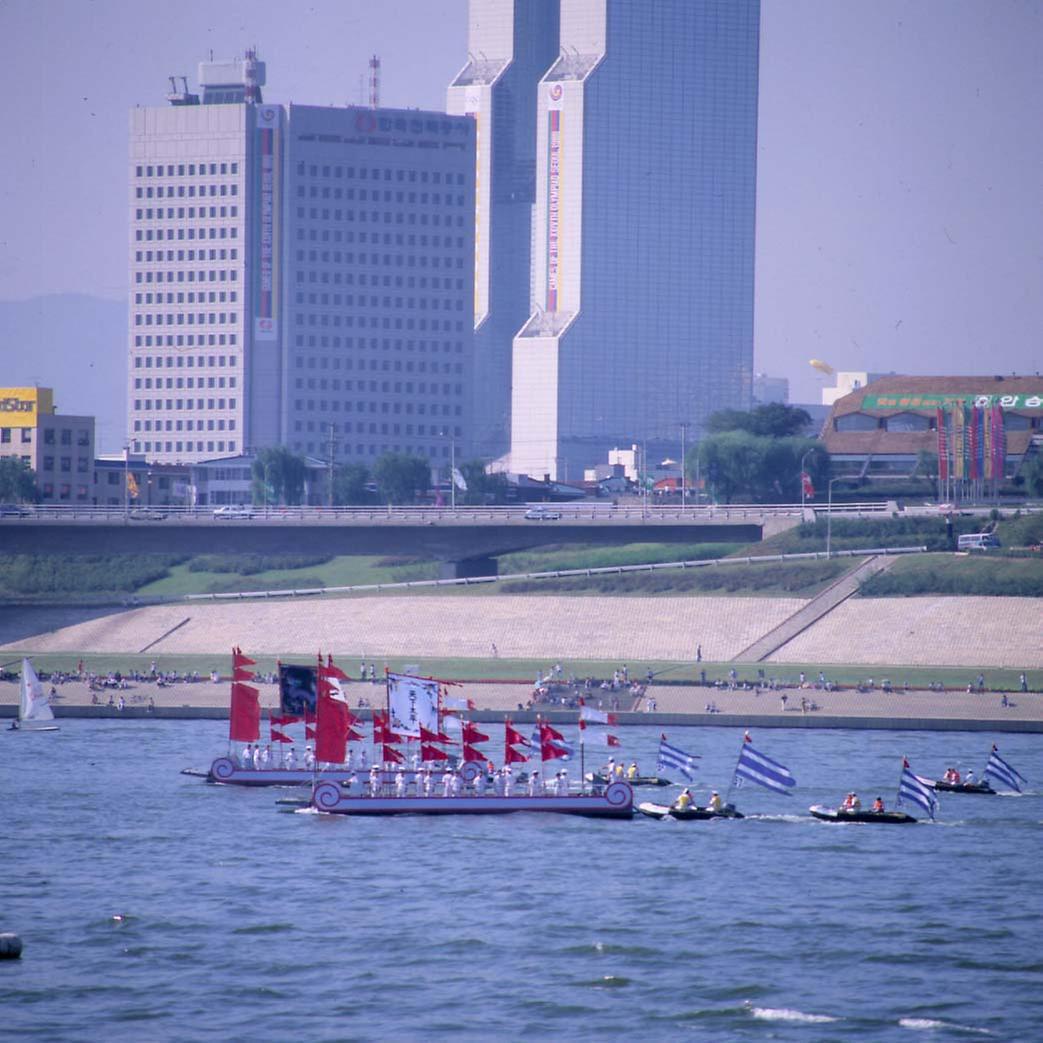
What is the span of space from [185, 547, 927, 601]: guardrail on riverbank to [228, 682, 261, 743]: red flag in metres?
69.1

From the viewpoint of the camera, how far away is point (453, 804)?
260 ft

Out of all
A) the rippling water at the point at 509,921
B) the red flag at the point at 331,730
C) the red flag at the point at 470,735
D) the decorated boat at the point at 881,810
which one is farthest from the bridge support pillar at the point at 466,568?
the decorated boat at the point at 881,810

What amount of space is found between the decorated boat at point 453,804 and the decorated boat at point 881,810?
8.00 metres

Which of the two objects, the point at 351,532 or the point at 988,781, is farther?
the point at 351,532

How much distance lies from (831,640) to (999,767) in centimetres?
4993

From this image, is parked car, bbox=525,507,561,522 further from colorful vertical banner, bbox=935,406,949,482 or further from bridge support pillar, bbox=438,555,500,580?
colorful vertical banner, bbox=935,406,949,482

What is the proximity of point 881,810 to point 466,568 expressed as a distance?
272ft

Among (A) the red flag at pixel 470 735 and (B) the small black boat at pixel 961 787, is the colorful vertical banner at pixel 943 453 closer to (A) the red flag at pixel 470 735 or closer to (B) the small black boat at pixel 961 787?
(B) the small black boat at pixel 961 787

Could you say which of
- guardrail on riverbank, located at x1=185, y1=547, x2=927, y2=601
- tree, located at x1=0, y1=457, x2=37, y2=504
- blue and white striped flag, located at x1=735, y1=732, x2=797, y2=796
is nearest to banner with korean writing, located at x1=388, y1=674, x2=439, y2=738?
blue and white striped flag, located at x1=735, y1=732, x2=797, y2=796

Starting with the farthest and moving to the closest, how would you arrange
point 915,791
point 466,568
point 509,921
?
point 466,568, point 915,791, point 509,921

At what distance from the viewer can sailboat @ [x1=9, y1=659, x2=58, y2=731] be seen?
353 ft

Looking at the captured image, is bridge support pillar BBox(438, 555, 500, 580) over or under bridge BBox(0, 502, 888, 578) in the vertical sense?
under

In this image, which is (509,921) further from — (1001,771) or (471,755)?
(1001,771)

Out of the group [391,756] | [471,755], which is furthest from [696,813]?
[391,756]
